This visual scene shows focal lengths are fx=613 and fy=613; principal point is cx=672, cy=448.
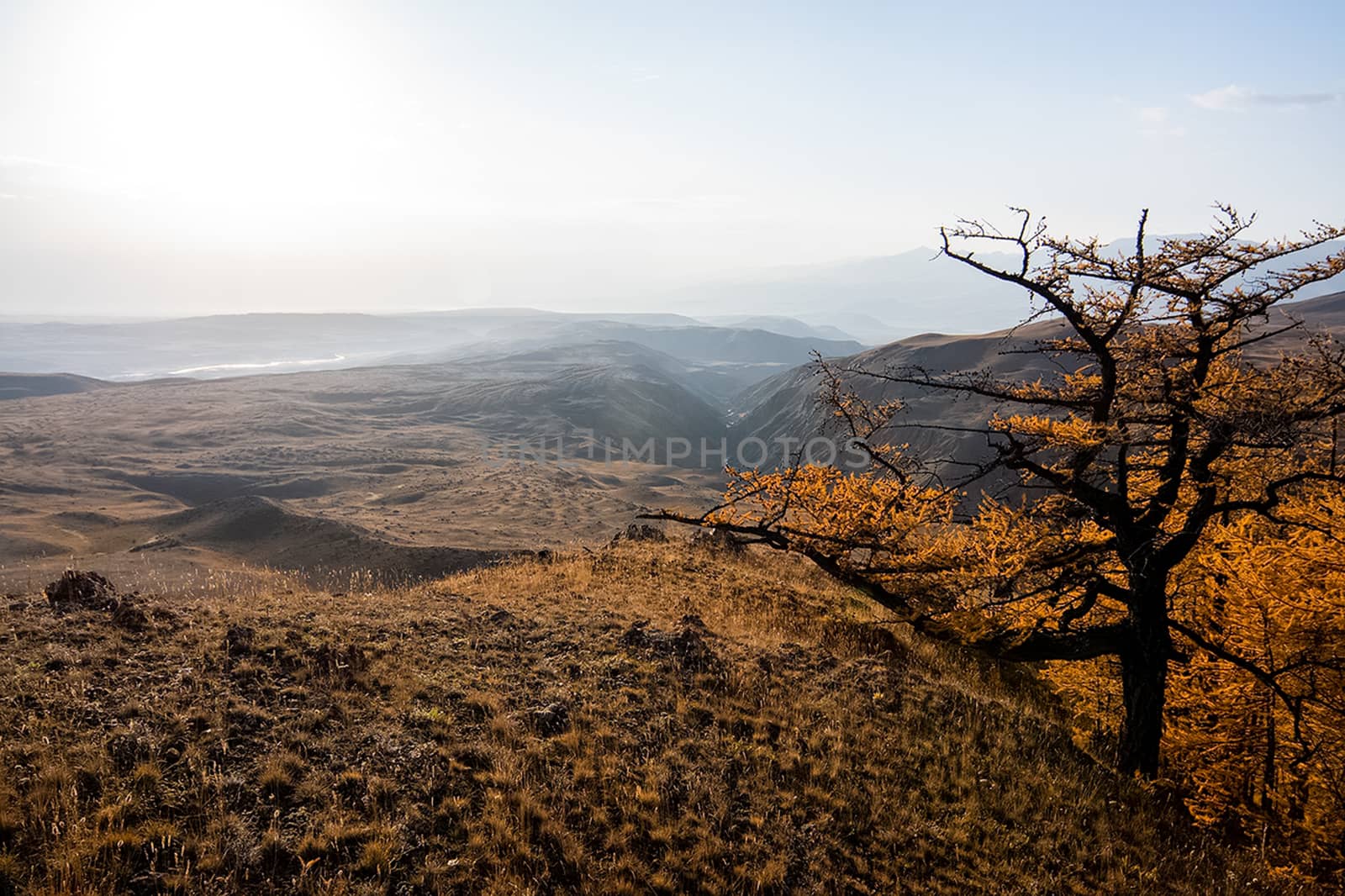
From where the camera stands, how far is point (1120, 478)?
315 inches

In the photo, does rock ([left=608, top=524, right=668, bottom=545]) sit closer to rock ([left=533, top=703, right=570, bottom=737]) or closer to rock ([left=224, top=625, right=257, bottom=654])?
rock ([left=224, top=625, right=257, bottom=654])

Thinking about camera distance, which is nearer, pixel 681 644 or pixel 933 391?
pixel 681 644

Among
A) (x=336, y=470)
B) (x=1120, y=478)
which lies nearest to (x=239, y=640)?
(x=1120, y=478)

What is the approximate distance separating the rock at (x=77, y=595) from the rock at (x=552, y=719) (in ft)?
20.6

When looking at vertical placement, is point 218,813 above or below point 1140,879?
above

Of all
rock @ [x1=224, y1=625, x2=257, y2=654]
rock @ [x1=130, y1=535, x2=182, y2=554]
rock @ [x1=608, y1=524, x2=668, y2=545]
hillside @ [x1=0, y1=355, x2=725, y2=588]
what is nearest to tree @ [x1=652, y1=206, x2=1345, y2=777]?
rock @ [x1=224, y1=625, x2=257, y2=654]

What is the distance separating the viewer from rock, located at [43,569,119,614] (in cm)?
835

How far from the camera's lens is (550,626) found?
1012 cm

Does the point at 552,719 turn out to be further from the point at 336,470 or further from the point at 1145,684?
the point at 336,470

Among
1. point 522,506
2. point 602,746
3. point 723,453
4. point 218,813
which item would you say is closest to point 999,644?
point 602,746

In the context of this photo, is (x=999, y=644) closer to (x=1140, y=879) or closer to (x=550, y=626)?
(x=1140, y=879)

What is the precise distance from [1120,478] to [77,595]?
47.0 ft

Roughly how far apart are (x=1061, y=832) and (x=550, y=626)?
7.21 m

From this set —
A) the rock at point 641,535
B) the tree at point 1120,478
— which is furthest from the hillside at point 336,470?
the tree at point 1120,478
